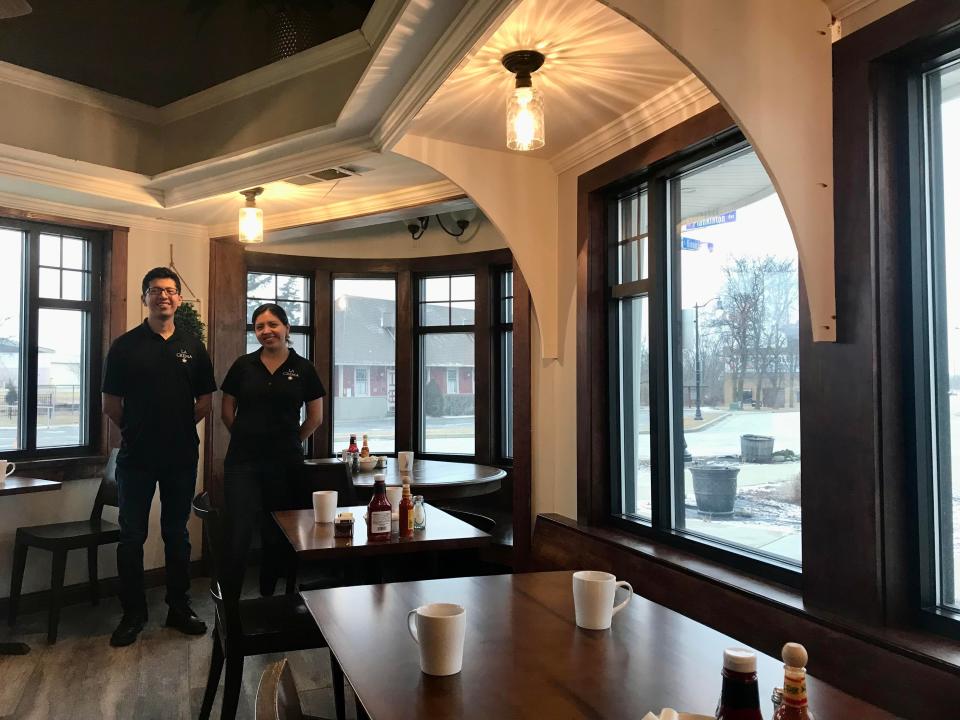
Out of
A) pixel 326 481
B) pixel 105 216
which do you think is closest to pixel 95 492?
pixel 105 216

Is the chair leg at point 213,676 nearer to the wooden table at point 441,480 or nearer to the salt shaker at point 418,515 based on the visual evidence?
the salt shaker at point 418,515

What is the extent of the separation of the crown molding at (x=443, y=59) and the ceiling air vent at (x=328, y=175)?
1.93ft

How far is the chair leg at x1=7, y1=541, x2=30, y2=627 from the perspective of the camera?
11.8 feet

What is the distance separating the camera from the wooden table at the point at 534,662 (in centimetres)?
121

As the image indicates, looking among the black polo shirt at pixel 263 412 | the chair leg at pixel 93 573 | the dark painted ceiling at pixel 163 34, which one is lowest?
the chair leg at pixel 93 573

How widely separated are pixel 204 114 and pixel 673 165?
2.53 meters

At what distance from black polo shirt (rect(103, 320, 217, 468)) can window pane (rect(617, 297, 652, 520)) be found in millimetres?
A: 2198

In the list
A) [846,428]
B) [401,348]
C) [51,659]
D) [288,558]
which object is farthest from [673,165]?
[51,659]

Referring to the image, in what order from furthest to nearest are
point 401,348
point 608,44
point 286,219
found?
point 401,348
point 286,219
point 608,44

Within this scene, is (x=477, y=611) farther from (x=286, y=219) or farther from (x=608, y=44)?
(x=286, y=219)

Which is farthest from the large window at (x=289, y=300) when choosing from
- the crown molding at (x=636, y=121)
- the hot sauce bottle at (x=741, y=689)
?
the hot sauce bottle at (x=741, y=689)

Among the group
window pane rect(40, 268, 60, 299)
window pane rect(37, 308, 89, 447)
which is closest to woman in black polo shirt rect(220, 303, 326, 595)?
window pane rect(37, 308, 89, 447)

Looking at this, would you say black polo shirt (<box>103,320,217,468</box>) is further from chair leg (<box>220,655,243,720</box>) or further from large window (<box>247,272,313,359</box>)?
chair leg (<box>220,655,243,720</box>)

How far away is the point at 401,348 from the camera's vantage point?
532 centimetres
